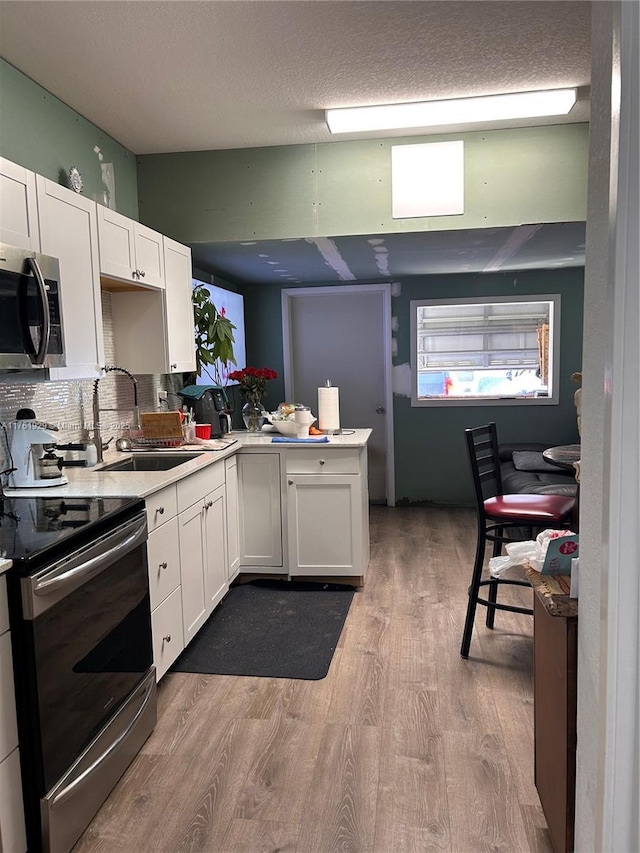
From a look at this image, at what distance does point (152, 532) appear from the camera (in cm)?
251

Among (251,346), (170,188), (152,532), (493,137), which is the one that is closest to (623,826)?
(152,532)

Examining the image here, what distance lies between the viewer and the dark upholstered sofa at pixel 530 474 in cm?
474

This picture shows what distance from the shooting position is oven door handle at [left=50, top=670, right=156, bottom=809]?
5.74ft

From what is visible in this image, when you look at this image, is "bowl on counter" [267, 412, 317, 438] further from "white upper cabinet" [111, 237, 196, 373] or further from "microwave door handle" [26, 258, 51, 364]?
"microwave door handle" [26, 258, 51, 364]

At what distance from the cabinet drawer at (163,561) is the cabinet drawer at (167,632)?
0.04 metres

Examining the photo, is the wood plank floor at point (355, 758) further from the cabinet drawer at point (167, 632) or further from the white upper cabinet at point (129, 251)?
the white upper cabinet at point (129, 251)

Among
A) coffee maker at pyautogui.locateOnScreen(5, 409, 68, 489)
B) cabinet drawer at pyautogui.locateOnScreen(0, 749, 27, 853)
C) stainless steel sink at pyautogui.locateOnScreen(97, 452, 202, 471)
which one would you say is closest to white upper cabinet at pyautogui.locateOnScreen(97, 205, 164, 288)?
coffee maker at pyautogui.locateOnScreen(5, 409, 68, 489)

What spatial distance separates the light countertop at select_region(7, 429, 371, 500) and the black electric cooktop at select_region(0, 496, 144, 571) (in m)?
0.08

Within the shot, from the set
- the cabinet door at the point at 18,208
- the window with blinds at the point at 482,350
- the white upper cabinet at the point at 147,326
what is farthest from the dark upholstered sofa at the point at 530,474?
the cabinet door at the point at 18,208

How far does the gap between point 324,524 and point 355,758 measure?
170 centimetres

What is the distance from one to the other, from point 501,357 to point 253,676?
4041 mm

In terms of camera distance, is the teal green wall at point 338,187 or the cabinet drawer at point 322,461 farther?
the cabinet drawer at point 322,461

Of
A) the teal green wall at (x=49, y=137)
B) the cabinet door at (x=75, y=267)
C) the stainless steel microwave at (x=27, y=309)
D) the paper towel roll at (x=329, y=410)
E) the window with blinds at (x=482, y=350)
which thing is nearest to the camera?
the stainless steel microwave at (x=27, y=309)

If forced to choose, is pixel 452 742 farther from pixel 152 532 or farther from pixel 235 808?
pixel 152 532
